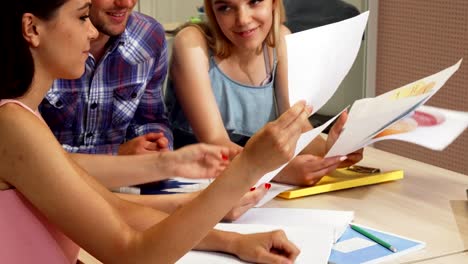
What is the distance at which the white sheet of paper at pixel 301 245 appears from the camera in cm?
130

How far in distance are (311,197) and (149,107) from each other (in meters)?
0.66

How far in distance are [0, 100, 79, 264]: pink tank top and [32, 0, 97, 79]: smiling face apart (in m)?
0.08

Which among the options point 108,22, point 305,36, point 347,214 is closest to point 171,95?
point 108,22

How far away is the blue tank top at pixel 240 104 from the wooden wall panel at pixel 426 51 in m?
1.20

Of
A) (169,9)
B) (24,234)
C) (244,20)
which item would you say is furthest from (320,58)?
(169,9)

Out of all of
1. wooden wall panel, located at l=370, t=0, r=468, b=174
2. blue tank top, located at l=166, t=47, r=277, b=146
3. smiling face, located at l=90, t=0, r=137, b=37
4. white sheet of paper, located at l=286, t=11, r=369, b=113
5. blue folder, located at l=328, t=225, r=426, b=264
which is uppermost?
white sheet of paper, located at l=286, t=11, r=369, b=113

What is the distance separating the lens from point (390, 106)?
1.56 m

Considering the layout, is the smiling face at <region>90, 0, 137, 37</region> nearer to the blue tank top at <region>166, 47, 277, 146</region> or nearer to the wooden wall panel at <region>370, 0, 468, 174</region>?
the blue tank top at <region>166, 47, 277, 146</region>

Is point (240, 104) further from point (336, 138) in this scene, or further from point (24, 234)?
point (24, 234)

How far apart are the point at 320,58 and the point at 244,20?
2.71 feet

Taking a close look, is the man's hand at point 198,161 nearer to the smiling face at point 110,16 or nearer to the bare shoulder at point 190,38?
the smiling face at point 110,16

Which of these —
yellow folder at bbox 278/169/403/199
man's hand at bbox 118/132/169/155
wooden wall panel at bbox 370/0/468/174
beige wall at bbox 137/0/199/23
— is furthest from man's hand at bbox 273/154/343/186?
beige wall at bbox 137/0/199/23

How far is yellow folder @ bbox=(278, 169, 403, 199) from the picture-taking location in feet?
5.43

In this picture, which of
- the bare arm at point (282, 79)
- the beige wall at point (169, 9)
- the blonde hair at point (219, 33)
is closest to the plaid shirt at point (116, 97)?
the blonde hair at point (219, 33)
